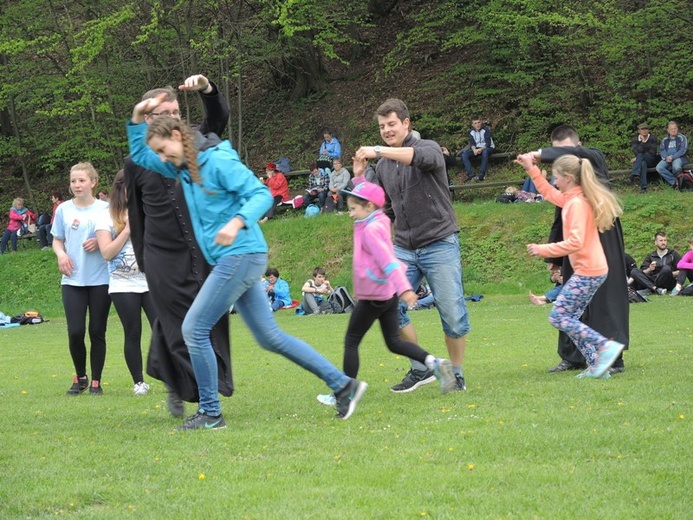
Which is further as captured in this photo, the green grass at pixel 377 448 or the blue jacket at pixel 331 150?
the blue jacket at pixel 331 150

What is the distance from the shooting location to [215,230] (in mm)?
6980

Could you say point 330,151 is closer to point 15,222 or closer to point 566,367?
point 15,222

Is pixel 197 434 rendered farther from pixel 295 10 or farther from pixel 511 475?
pixel 295 10

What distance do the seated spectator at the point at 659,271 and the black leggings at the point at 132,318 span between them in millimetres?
14241

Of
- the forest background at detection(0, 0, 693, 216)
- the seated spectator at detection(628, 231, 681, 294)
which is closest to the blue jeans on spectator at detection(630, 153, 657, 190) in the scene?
the forest background at detection(0, 0, 693, 216)

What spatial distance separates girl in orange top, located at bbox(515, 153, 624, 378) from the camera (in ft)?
29.0

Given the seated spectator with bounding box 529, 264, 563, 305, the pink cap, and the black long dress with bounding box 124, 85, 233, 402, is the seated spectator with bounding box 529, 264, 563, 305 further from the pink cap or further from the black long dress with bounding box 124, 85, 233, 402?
the black long dress with bounding box 124, 85, 233, 402

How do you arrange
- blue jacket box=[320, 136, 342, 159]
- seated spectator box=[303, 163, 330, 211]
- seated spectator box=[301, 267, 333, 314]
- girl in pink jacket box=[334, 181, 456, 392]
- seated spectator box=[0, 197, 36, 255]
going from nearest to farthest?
girl in pink jacket box=[334, 181, 456, 392] < seated spectator box=[301, 267, 333, 314] < seated spectator box=[303, 163, 330, 211] < blue jacket box=[320, 136, 342, 159] < seated spectator box=[0, 197, 36, 255]

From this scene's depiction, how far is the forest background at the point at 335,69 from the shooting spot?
29906 millimetres

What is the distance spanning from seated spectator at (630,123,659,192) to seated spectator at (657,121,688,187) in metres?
0.29

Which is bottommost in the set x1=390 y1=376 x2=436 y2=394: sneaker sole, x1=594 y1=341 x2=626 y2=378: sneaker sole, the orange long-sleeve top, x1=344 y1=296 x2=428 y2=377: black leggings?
x1=390 y1=376 x2=436 y2=394: sneaker sole

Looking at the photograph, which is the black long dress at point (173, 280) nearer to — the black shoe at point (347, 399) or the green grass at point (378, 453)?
the green grass at point (378, 453)

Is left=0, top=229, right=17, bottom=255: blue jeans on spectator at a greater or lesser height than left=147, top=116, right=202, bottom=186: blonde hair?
lesser

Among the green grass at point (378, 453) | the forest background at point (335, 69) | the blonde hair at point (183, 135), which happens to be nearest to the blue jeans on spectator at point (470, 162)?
the forest background at point (335, 69)
